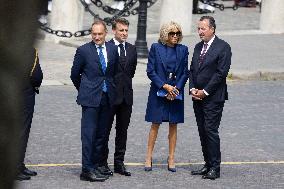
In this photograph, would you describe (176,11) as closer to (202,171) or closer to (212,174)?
(202,171)

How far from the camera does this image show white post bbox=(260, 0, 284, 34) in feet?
85.4

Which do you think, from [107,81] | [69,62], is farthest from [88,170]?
[69,62]

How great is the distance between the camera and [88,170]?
10164 millimetres

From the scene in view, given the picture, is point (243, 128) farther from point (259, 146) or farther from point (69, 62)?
point (69, 62)

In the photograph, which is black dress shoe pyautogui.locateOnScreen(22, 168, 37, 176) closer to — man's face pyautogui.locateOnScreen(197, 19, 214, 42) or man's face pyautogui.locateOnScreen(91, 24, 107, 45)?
man's face pyautogui.locateOnScreen(91, 24, 107, 45)

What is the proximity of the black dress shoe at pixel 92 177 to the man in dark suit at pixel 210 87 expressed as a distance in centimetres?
116

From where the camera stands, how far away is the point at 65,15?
2423cm

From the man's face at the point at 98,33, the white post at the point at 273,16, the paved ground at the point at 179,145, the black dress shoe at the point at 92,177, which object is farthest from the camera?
the white post at the point at 273,16

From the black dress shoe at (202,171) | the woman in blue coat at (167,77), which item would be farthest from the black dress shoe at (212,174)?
the woman in blue coat at (167,77)

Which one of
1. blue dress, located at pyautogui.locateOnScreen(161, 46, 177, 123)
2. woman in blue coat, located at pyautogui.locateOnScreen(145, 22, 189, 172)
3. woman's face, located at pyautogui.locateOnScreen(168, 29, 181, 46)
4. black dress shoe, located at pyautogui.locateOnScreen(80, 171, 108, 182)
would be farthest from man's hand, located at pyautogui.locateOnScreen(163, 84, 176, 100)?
black dress shoe, located at pyautogui.locateOnScreen(80, 171, 108, 182)

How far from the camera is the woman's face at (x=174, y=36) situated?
34.6ft

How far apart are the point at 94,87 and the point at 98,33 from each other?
574 mm

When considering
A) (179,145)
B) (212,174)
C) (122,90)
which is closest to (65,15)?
(179,145)

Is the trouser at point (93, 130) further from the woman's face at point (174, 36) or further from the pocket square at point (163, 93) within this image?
the woman's face at point (174, 36)
